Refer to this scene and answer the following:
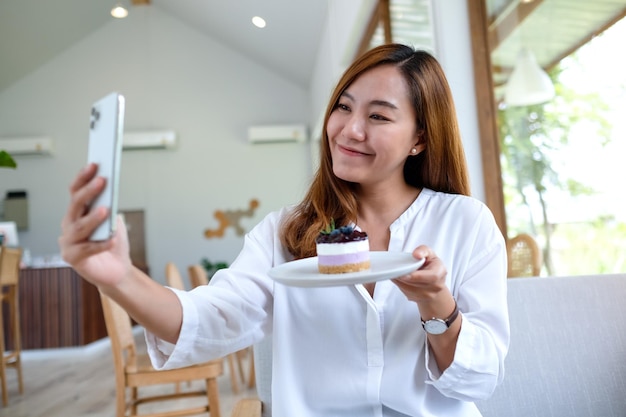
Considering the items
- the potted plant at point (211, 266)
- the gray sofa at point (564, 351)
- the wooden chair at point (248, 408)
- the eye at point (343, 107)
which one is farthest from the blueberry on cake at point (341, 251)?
the potted plant at point (211, 266)

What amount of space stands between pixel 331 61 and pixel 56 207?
4.76 m

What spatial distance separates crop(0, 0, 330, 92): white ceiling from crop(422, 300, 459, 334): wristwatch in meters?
5.53

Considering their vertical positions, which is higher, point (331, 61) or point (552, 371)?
point (331, 61)

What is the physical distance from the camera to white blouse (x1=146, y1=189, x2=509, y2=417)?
0.97 meters

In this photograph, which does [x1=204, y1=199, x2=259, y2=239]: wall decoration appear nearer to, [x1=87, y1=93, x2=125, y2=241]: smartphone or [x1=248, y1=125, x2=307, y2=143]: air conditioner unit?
[x1=248, y1=125, x2=307, y2=143]: air conditioner unit

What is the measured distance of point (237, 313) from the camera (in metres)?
1.00

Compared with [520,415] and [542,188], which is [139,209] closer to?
[542,188]

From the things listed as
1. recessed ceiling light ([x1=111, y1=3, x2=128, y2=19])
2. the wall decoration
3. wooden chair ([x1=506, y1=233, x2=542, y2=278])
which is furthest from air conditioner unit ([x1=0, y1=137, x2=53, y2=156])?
wooden chair ([x1=506, y1=233, x2=542, y2=278])

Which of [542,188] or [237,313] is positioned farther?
[542,188]

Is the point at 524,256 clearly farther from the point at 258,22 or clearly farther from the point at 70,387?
the point at 258,22

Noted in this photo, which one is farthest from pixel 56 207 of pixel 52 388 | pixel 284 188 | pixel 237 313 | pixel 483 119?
pixel 237 313

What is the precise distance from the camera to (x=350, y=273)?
0.79m

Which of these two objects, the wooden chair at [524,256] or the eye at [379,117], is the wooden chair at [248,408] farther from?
the wooden chair at [524,256]

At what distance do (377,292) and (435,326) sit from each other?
0.14 m
